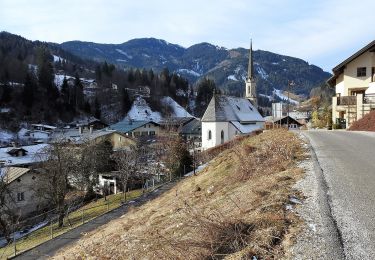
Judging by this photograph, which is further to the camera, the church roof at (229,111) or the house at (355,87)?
the church roof at (229,111)

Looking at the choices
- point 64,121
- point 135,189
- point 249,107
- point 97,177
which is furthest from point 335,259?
point 64,121

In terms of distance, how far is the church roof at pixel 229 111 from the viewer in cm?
5416

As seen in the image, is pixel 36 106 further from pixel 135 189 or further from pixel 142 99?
pixel 135 189

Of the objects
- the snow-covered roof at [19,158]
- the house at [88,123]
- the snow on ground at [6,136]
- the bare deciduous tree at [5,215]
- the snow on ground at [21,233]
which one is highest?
the house at [88,123]

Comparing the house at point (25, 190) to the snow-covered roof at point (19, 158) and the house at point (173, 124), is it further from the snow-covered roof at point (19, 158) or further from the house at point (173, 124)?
the house at point (173, 124)

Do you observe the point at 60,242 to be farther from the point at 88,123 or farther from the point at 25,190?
the point at 88,123

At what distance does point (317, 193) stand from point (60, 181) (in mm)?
28790

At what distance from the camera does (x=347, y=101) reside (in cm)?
A: 3092

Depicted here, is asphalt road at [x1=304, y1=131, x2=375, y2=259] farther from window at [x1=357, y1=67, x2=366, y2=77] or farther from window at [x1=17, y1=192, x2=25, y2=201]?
window at [x1=17, y1=192, x2=25, y2=201]

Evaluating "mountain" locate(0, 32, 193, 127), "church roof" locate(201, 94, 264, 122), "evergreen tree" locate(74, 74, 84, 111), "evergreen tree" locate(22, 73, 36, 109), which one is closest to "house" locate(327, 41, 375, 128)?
"church roof" locate(201, 94, 264, 122)

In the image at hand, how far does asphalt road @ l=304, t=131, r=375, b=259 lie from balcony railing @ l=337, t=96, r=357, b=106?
17.3 metres

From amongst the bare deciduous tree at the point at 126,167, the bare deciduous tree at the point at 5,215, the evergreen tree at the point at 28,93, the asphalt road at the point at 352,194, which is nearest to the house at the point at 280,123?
the bare deciduous tree at the point at 126,167

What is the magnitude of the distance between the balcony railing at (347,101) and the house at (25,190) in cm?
3009

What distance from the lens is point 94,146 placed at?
42875 millimetres
